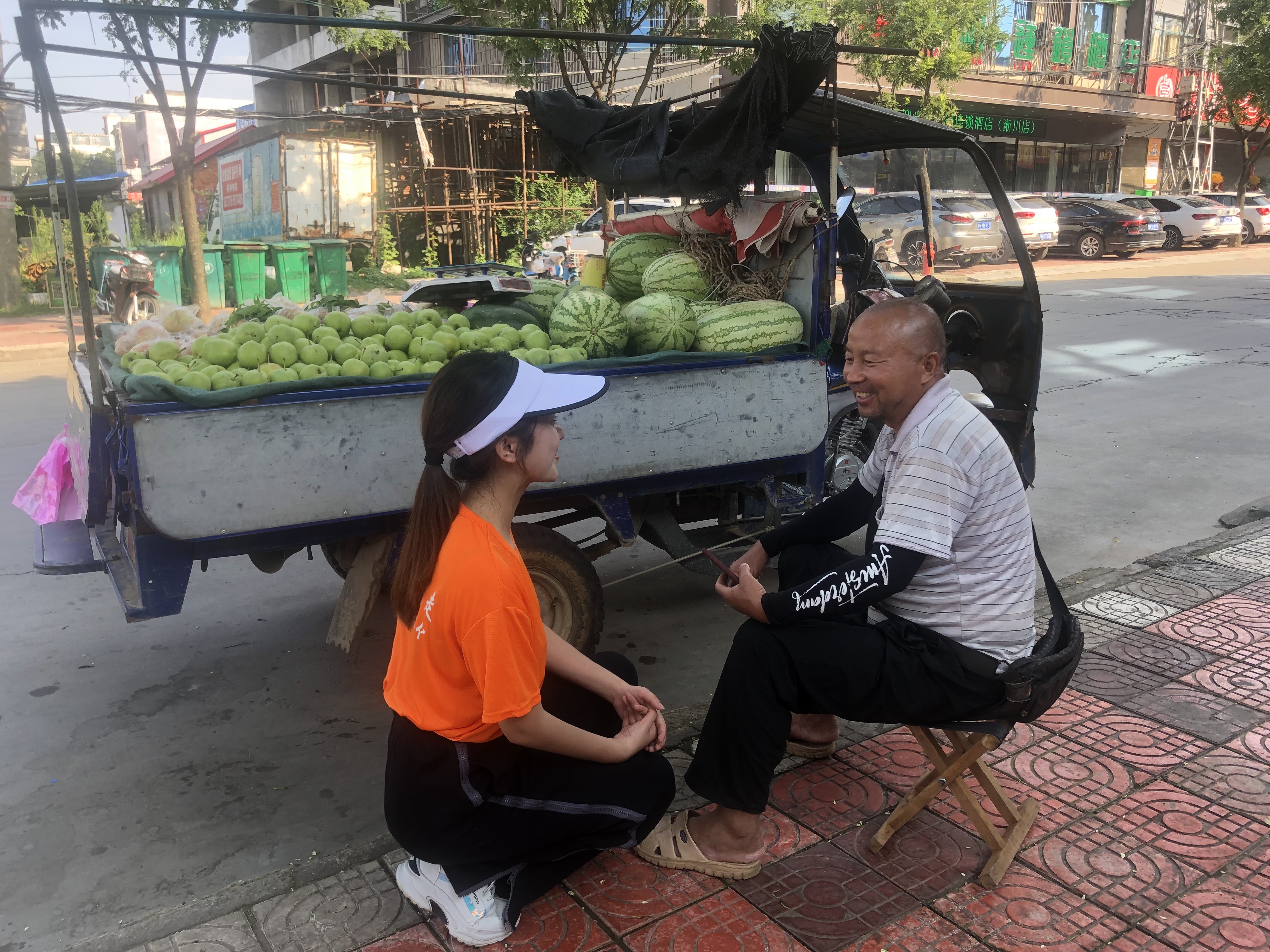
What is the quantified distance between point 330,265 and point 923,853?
16.3m

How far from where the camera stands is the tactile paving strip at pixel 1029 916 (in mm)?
2342

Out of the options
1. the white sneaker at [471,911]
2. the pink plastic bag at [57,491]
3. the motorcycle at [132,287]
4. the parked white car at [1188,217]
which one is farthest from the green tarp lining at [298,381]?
the parked white car at [1188,217]

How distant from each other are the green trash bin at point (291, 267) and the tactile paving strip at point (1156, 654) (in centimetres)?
1447

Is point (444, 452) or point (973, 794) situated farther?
point (973, 794)

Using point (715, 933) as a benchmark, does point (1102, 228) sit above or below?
above

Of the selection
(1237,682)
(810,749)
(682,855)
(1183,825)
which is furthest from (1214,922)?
(1237,682)

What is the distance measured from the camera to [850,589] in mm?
2404

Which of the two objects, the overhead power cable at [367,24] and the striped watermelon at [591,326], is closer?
the overhead power cable at [367,24]

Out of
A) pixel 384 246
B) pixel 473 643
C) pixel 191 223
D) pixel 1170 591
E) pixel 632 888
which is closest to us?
pixel 473 643

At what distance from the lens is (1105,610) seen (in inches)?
173

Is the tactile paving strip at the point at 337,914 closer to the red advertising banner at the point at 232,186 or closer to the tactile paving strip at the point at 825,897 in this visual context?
the tactile paving strip at the point at 825,897

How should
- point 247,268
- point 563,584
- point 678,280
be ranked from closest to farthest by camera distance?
point 563,584
point 678,280
point 247,268

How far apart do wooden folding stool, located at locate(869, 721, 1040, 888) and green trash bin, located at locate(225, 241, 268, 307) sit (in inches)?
589

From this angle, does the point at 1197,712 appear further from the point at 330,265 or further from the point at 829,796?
the point at 330,265
